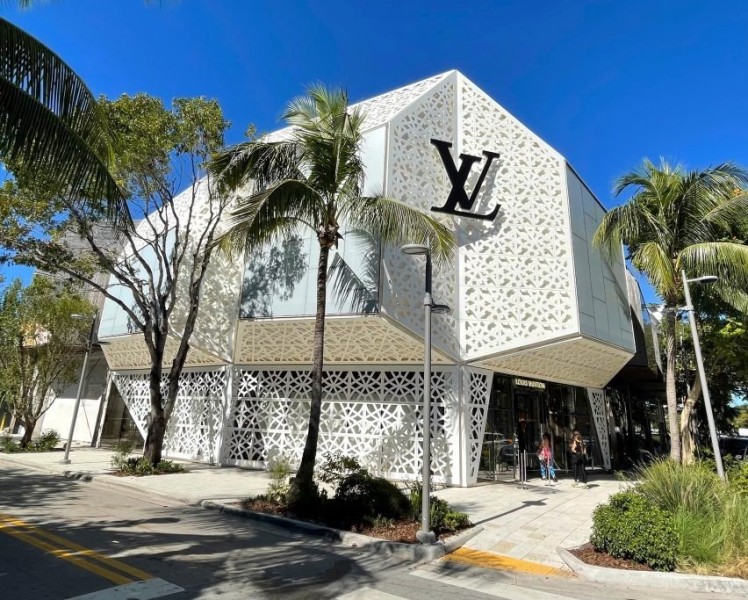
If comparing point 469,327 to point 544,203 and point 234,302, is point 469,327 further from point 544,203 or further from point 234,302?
point 234,302

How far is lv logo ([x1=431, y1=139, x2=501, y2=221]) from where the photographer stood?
14.9 meters

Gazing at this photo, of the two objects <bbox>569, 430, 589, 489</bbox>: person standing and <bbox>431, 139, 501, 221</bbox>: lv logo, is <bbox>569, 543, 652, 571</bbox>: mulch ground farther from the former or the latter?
<bbox>431, 139, 501, 221</bbox>: lv logo

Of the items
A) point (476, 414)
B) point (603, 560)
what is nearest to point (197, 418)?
point (476, 414)

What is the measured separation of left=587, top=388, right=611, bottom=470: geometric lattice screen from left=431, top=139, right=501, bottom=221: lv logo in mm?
9720

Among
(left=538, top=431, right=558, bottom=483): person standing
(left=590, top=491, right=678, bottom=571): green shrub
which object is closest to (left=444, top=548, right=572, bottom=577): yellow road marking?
(left=590, top=491, right=678, bottom=571): green shrub

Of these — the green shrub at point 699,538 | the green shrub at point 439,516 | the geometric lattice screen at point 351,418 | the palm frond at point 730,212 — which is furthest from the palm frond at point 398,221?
the palm frond at point 730,212

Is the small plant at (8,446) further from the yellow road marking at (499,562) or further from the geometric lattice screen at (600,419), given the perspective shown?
the geometric lattice screen at (600,419)

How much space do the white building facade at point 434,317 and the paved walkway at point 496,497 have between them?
1.68 m

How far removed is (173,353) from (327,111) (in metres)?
12.2

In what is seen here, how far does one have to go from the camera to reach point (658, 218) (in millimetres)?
14867

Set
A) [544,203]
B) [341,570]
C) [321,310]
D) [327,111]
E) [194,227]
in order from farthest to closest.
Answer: [194,227]
[544,203]
[327,111]
[321,310]
[341,570]

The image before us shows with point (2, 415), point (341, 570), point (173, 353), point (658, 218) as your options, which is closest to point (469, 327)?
point (658, 218)

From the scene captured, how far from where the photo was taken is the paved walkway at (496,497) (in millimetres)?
7809

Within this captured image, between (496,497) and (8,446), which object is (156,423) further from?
(496,497)
